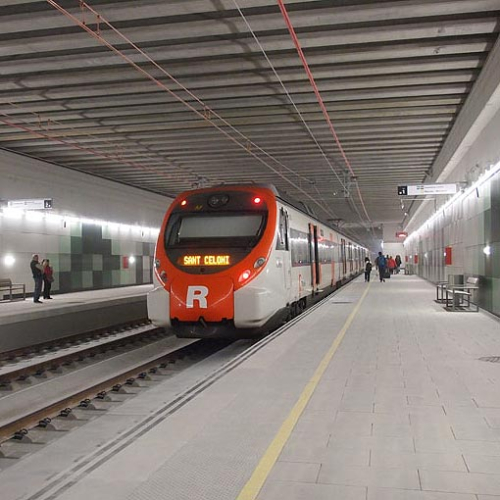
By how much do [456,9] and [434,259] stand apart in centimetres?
1939

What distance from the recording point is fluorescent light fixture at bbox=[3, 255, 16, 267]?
19250 mm

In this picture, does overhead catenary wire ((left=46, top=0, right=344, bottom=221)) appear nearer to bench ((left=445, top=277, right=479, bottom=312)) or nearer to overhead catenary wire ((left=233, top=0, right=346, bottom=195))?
overhead catenary wire ((left=233, top=0, right=346, bottom=195))

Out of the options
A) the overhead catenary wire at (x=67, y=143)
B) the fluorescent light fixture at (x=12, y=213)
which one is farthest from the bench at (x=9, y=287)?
the overhead catenary wire at (x=67, y=143)

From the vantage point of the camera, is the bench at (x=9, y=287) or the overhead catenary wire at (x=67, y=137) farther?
the bench at (x=9, y=287)

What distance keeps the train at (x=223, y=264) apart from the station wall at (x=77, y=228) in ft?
38.8

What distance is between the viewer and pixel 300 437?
430cm

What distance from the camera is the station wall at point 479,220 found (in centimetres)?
1175

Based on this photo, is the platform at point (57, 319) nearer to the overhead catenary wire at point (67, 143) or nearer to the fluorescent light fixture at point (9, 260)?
the fluorescent light fixture at point (9, 260)

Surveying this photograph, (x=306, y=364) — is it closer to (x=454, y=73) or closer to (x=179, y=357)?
(x=179, y=357)

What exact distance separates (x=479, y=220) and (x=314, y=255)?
14.3 ft

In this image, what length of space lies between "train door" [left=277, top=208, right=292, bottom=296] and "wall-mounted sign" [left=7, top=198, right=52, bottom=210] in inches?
419

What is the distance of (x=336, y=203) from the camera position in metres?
36.0

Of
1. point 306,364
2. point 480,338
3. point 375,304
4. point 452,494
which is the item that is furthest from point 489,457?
point 375,304

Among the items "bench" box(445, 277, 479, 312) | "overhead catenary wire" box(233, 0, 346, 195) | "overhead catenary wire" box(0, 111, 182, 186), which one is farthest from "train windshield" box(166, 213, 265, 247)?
"overhead catenary wire" box(0, 111, 182, 186)
